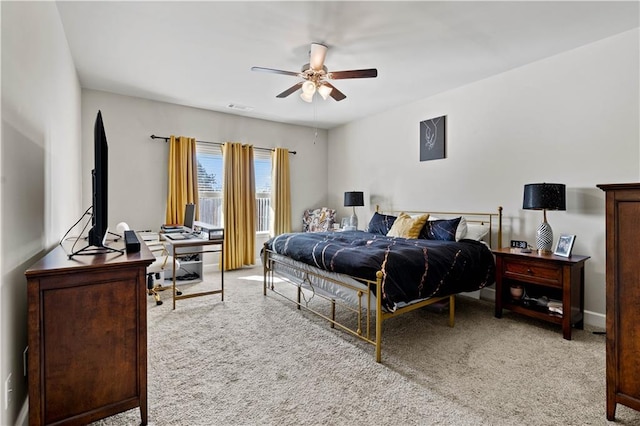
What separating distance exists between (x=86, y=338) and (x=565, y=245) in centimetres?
362

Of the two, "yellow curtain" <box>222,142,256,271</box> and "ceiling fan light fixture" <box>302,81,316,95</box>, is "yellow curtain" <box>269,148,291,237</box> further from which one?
"ceiling fan light fixture" <box>302,81,316,95</box>

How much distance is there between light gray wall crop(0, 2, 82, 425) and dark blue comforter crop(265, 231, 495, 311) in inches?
70.6

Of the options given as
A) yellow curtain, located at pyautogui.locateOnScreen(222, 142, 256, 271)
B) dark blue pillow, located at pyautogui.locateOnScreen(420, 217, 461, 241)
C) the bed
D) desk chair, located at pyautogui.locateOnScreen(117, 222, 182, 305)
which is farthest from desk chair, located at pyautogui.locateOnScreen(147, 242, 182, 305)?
dark blue pillow, located at pyautogui.locateOnScreen(420, 217, 461, 241)

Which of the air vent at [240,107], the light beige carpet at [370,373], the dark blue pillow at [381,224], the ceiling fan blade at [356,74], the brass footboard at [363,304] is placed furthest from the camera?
the air vent at [240,107]

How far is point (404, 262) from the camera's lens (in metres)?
2.48

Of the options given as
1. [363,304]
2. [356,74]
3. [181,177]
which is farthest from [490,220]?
[181,177]

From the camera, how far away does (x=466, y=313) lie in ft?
10.6

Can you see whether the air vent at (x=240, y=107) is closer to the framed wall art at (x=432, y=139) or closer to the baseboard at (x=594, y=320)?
the framed wall art at (x=432, y=139)

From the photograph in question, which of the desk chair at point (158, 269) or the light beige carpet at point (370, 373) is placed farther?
the desk chair at point (158, 269)

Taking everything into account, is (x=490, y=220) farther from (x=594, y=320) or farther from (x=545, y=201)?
(x=594, y=320)

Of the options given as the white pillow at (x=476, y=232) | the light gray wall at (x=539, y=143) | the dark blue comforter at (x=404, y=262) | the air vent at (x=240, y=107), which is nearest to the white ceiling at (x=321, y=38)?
the light gray wall at (x=539, y=143)

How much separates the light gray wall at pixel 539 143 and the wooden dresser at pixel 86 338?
3.67 metres

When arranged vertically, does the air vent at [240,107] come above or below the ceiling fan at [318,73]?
above

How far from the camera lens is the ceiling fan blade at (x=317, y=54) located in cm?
286
